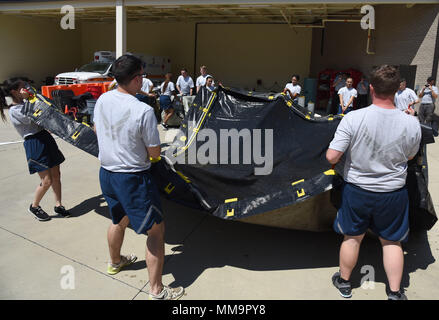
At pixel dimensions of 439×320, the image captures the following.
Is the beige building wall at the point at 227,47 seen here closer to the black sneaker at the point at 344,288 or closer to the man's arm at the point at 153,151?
the black sneaker at the point at 344,288

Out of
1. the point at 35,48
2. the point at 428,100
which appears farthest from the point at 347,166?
the point at 35,48

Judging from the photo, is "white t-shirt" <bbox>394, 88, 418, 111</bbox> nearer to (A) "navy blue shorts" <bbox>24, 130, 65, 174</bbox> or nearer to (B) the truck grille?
(A) "navy blue shorts" <bbox>24, 130, 65, 174</bbox>

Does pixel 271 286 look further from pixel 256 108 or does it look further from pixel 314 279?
pixel 256 108

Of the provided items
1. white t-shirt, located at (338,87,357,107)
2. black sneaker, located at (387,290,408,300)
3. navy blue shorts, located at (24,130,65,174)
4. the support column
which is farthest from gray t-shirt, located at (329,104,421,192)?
the support column

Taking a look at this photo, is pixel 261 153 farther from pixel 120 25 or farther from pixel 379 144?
pixel 120 25

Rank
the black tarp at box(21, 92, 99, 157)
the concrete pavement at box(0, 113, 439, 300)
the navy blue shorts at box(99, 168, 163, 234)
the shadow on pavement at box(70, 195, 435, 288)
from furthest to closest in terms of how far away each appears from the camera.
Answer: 1. the black tarp at box(21, 92, 99, 157)
2. the shadow on pavement at box(70, 195, 435, 288)
3. the concrete pavement at box(0, 113, 439, 300)
4. the navy blue shorts at box(99, 168, 163, 234)

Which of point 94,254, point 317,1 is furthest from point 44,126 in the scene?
point 317,1

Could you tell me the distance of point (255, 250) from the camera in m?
3.37

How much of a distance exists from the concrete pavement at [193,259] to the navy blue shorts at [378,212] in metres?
0.58

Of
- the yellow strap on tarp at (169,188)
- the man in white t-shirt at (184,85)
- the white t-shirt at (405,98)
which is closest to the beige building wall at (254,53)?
the man in white t-shirt at (184,85)

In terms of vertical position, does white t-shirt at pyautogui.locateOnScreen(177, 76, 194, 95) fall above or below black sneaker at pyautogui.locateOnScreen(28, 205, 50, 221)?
above

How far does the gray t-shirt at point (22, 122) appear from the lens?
3570 millimetres

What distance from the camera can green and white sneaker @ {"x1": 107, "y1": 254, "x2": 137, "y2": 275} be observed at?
115 inches

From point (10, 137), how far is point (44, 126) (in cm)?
546
